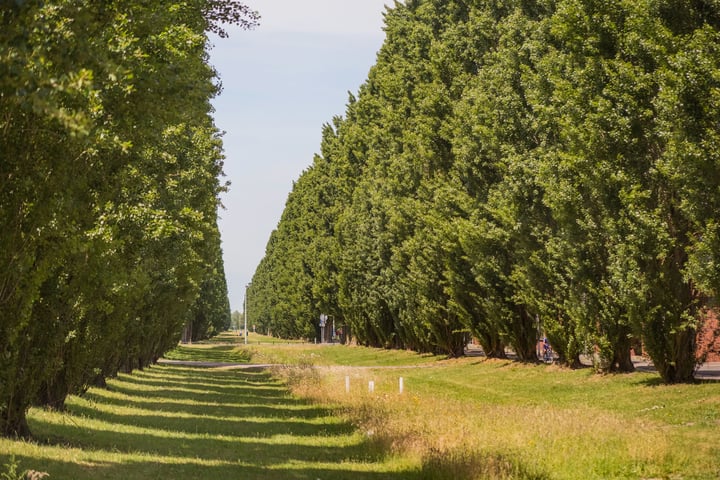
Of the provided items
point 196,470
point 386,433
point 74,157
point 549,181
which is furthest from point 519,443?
point 549,181

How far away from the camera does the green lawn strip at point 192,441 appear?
14.4 meters

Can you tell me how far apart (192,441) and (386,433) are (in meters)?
3.98

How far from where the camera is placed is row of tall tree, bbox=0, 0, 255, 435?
23.2 feet

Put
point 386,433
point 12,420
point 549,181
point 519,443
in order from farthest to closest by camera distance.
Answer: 1. point 549,181
2. point 386,433
3. point 12,420
4. point 519,443

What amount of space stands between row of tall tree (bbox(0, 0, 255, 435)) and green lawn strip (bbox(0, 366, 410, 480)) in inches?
45.3

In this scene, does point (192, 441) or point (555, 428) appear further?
point (192, 441)

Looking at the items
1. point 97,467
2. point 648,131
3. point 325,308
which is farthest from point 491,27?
point 325,308

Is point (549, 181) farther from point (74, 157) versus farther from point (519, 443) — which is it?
point (74, 157)

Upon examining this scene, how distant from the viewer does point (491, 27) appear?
40.5 m

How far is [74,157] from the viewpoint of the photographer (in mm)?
11227

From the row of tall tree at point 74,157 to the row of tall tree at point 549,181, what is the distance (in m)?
11.3

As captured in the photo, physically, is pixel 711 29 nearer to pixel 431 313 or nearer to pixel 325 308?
pixel 431 313

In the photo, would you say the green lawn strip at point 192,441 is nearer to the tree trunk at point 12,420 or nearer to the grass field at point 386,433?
the grass field at point 386,433

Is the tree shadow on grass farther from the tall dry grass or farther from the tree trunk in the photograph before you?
the tree trunk
